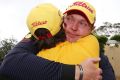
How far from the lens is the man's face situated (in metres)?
2.79

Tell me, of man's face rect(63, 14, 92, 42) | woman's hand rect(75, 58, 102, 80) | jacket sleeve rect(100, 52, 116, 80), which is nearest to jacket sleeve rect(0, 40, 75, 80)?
woman's hand rect(75, 58, 102, 80)

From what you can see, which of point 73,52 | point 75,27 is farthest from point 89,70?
point 75,27

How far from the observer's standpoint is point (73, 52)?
273 cm

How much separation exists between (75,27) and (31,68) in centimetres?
39

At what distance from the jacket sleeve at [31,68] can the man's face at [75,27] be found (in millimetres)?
246

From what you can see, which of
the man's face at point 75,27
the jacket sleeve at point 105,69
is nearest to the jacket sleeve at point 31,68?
the man's face at point 75,27

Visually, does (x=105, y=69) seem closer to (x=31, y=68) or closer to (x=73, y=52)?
(x=73, y=52)

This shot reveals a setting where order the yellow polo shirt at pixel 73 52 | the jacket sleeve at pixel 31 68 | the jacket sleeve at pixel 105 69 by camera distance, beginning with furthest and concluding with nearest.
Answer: the jacket sleeve at pixel 105 69 < the yellow polo shirt at pixel 73 52 < the jacket sleeve at pixel 31 68

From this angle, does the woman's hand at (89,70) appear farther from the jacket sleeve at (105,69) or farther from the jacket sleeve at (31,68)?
the jacket sleeve at (105,69)

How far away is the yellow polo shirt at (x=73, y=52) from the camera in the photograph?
8.89 feet

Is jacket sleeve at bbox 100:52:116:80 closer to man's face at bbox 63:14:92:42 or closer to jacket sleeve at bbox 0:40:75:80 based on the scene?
man's face at bbox 63:14:92:42

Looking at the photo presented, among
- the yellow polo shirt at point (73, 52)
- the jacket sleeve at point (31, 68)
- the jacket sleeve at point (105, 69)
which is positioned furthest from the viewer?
the jacket sleeve at point (105, 69)

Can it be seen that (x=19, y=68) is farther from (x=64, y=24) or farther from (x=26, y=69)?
(x=64, y=24)

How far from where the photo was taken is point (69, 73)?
2.58 m
